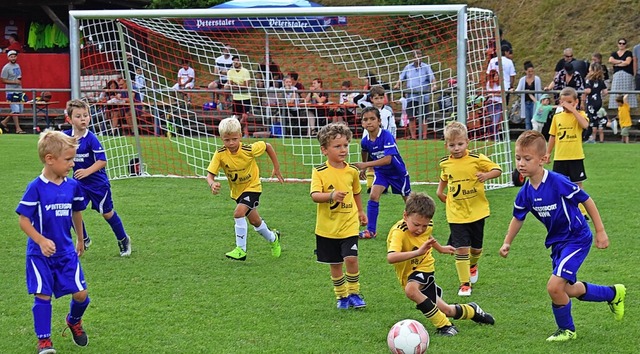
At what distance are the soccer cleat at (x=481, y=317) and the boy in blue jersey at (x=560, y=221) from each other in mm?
496

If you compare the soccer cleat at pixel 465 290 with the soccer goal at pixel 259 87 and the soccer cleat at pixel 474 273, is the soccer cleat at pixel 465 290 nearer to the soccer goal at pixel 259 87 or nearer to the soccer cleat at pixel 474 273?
the soccer cleat at pixel 474 273

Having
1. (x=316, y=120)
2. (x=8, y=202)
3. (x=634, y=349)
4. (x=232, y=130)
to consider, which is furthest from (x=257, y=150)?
(x=316, y=120)

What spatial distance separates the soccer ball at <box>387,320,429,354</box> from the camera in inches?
215

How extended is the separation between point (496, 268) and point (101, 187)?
3852mm

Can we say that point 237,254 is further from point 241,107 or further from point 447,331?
point 241,107

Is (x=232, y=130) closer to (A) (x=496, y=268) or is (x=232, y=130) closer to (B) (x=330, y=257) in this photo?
(B) (x=330, y=257)

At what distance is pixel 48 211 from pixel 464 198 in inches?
130

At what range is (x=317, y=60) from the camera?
19500mm

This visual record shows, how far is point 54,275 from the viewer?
553 centimetres

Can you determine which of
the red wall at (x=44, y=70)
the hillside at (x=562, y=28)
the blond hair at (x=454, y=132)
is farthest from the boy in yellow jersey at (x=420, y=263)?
the red wall at (x=44, y=70)

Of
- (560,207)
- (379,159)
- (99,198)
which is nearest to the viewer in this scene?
(560,207)

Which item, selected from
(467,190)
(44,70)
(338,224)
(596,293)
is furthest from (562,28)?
(596,293)

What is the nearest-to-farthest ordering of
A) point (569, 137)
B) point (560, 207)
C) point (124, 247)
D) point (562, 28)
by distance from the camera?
point (560, 207) < point (124, 247) < point (569, 137) < point (562, 28)

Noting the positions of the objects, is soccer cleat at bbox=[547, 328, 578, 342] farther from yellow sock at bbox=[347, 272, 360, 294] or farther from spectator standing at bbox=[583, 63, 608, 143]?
spectator standing at bbox=[583, 63, 608, 143]
